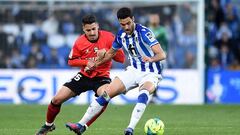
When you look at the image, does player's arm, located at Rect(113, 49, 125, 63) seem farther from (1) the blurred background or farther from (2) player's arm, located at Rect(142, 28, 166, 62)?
(1) the blurred background

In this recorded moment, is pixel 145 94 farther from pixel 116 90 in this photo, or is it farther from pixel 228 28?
pixel 228 28

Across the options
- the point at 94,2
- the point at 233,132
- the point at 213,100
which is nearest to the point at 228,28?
the point at 213,100

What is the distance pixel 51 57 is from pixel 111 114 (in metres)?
5.71

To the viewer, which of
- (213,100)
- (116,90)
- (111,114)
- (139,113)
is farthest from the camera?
(213,100)

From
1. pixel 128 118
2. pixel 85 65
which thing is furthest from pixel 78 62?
pixel 128 118

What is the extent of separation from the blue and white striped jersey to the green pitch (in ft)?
3.69

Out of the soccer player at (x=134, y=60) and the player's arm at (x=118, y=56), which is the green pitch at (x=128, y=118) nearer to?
the soccer player at (x=134, y=60)

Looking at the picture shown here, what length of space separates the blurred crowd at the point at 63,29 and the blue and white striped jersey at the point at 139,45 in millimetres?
9903

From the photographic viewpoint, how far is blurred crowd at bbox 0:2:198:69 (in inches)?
834

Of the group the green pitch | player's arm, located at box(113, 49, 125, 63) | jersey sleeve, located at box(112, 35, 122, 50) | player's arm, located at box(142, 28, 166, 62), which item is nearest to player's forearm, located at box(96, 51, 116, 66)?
jersey sleeve, located at box(112, 35, 122, 50)

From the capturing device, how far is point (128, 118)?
48.4 feet

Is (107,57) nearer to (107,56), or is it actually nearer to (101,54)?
(107,56)

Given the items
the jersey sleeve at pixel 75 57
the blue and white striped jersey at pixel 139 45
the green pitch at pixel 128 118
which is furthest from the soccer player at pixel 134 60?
the green pitch at pixel 128 118

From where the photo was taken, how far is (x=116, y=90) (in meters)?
10.9
